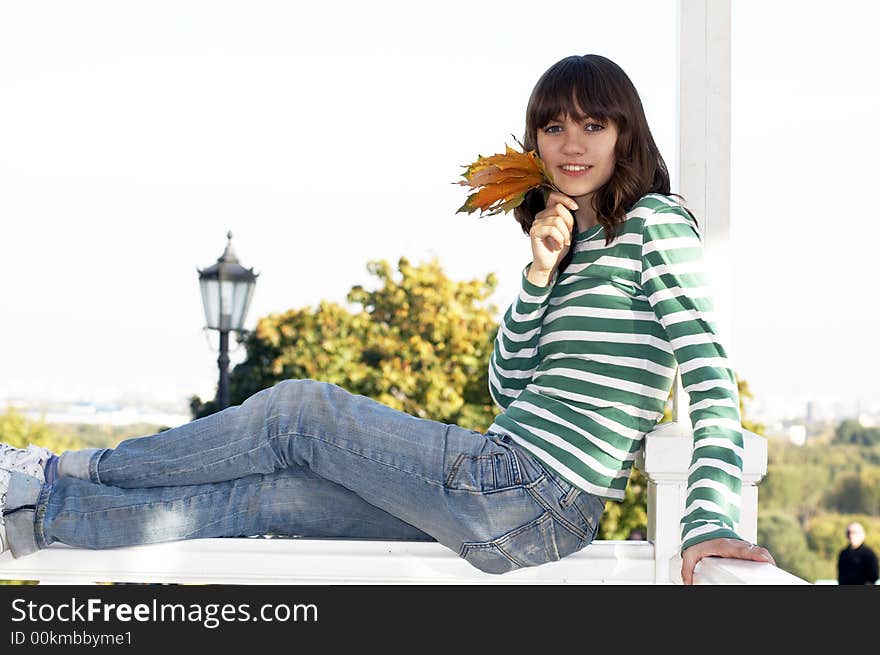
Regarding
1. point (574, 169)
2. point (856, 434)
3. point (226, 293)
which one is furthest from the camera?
point (856, 434)

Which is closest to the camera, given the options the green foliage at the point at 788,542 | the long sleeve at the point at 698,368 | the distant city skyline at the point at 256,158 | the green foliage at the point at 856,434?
the long sleeve at the point at 698,368

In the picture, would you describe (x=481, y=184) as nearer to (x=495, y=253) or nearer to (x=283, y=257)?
(x=495, y=253)

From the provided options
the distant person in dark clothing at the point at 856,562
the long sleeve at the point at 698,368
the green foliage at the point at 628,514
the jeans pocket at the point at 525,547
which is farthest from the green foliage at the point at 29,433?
the long sleeve at the point at 698,368

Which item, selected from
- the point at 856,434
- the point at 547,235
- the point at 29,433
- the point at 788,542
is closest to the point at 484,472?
the point at 547,235

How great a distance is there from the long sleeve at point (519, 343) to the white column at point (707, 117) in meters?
0.27

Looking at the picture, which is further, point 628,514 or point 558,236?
point 628,514

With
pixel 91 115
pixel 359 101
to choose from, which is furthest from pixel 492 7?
pixel 91 115

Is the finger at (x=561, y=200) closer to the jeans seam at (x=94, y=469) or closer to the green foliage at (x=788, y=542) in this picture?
the jeans seam at (x=94, y=469)

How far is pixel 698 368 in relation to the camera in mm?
1363

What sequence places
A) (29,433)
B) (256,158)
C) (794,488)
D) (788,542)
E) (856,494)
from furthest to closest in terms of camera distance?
(256,158) < (856,494) < (794,488) < (788,542) < (29,433)

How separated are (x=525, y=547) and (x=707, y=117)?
764mm

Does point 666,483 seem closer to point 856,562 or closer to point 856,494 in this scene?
point 856,562

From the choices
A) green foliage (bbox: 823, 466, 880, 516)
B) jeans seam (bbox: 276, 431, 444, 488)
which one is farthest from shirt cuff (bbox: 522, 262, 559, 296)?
green foliage (bbox: 823, 466, 880, 516)

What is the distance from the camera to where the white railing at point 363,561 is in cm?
154
